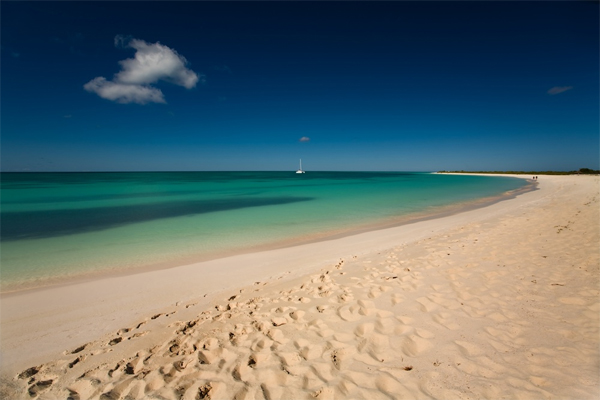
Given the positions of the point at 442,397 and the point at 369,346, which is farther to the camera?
the point at 369,346

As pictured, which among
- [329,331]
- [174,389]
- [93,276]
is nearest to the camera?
[174,389]

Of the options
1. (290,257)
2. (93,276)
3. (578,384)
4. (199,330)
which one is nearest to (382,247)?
(290,257)

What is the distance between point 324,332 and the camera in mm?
3658

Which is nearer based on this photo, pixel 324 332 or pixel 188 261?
pixel 324 332

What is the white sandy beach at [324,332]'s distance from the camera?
280 cm

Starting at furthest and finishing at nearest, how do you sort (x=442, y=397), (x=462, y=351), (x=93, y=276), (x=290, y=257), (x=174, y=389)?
(x=290, y=257) → (x=93, y=276) → (x=462, y=351) → (x=174, y=389) → (x=442, y=397)

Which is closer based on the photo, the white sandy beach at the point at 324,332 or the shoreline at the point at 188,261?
the white sandy beach at the point at 324,332

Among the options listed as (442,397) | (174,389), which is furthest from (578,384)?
(174,389)

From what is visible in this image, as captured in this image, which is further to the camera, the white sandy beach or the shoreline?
the shoreline

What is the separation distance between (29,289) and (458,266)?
10.3 meters

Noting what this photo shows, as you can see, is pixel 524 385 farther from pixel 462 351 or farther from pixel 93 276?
pixel 93 276

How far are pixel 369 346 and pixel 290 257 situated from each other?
177 inches

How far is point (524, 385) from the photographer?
2.69 meters

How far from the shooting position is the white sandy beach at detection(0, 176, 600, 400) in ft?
9.20
